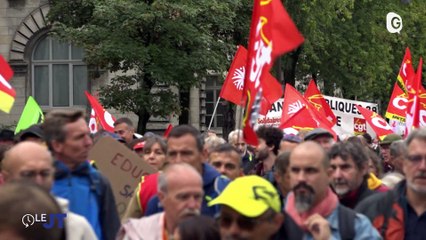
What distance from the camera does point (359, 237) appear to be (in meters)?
5.89

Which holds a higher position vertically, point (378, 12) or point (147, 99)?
point (378, 12)

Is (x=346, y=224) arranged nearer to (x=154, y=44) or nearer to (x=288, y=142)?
(x=288, y=142)

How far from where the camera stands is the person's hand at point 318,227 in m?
5.70

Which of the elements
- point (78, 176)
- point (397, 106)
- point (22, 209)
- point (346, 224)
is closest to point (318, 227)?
point (346, 224)

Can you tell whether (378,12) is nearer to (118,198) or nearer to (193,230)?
(118,198)

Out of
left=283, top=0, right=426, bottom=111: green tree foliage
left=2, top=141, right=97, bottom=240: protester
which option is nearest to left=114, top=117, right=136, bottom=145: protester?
left=2, top=141, right=97, bottom=240: protester

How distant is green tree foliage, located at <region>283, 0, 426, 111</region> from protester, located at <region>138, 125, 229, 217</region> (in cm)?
2312

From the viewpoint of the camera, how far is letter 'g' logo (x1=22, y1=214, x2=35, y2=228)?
3.59 meters

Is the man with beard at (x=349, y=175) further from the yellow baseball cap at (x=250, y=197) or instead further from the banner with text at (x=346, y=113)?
the banner with text at (x=346, y=113)

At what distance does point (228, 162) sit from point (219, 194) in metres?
2.02

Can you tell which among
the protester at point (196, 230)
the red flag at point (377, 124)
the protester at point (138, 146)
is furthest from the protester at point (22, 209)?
the red flag at point (377, 124)

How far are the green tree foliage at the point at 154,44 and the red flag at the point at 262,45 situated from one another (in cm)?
1594

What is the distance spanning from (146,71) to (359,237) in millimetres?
20449

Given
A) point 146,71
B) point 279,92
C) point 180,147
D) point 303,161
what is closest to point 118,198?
point 180,147
